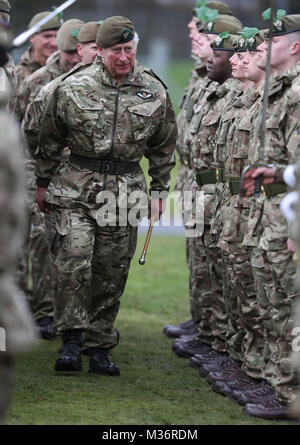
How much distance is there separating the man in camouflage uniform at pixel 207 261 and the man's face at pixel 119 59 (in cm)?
106

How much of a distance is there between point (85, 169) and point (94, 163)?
75mm

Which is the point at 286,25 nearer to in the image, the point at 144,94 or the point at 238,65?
→ the point at 238,65

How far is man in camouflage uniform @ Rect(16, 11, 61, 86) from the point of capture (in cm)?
1116

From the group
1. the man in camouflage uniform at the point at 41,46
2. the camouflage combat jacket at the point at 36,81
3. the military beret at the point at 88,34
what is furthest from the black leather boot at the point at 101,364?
the man in camouflage uniform at the point at 41,46

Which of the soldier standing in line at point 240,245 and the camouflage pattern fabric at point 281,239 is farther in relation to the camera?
the soldier standing in line at point 240,245

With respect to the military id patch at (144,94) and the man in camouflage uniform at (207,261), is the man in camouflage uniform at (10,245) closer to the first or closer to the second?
the military id patch at (144,94)

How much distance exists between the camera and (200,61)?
11.0 m

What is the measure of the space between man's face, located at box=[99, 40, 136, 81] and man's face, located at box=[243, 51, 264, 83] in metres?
0.84

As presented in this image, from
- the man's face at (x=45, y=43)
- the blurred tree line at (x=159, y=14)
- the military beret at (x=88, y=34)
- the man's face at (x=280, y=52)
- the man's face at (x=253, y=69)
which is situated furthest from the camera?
the blurred tree line at (x=159, y=14)

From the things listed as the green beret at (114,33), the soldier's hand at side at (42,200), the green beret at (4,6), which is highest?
the green beret at (4,6)

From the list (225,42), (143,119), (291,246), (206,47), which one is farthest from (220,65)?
(291,246)

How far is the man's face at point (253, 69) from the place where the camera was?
816 centimetres

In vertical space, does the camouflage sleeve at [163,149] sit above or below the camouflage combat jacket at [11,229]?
below

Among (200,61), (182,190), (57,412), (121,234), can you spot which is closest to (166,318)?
(182,190)
